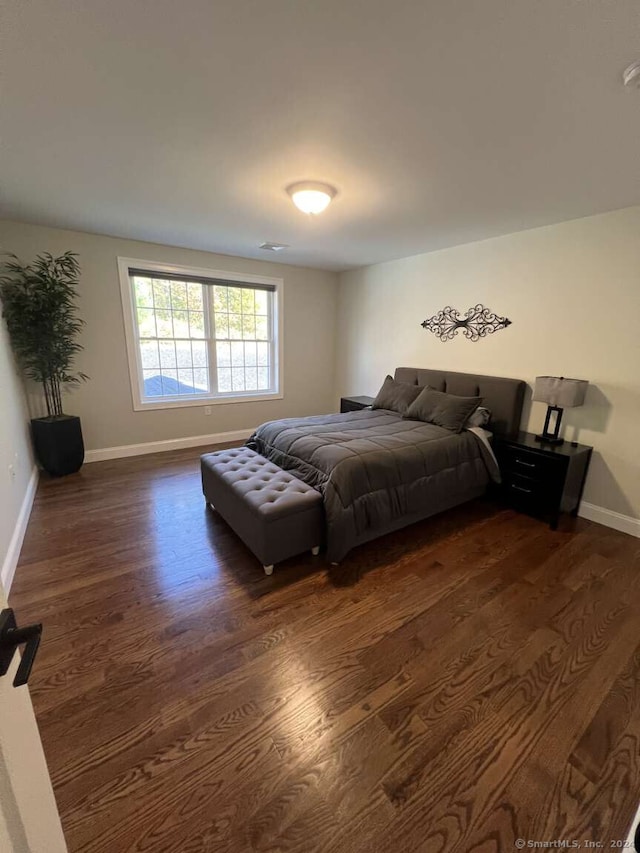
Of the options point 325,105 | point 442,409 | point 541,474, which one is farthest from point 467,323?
point 325,105

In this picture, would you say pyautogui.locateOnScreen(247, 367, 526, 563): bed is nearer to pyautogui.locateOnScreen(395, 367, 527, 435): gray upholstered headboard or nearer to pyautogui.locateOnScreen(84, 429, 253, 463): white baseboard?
pyautogui.locateOnScreen(395, 367, 527, 435): gray upholstered headboard

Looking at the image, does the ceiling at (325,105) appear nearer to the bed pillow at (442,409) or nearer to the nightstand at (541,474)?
the bed pillow at (442,409)

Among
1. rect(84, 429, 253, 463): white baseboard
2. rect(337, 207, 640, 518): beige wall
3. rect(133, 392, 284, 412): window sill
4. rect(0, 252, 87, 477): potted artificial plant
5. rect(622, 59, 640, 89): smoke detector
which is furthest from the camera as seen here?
rect(133, 392, 284, 412): window sill

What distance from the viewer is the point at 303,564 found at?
2336 mm

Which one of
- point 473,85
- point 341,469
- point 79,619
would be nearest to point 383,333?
point 341,469

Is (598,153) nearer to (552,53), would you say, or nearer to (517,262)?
(552,53)

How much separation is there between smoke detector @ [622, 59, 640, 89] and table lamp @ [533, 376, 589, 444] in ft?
6.12

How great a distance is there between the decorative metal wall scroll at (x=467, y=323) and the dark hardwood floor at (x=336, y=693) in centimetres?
214

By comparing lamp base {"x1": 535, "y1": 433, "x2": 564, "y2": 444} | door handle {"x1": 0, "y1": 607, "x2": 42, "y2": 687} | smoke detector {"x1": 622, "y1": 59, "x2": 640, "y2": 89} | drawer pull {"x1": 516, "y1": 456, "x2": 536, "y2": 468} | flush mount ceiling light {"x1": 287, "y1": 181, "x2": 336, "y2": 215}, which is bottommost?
drawer pull {"x1": 516, "y1": 456, "x2": 536, "y2": 468}

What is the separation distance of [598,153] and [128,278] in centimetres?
418

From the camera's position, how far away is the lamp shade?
277 cm

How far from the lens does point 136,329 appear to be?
4.12 m

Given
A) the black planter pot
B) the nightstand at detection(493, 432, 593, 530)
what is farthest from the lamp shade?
the black planter pot

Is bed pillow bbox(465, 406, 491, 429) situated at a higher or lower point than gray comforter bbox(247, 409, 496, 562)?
higher
